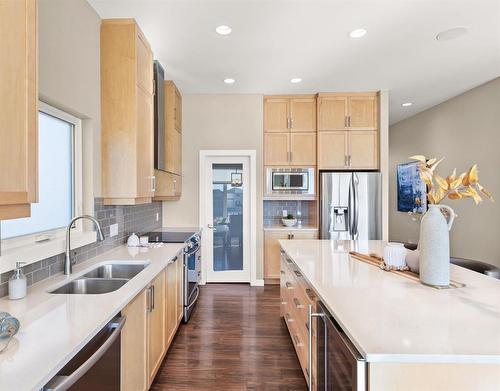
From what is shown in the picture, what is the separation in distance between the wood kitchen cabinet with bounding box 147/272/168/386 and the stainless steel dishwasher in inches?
21.5

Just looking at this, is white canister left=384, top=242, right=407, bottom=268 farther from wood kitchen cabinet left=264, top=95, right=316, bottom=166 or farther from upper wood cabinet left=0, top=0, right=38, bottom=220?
wood kitchen cabinet left=264, top=95, right=316, bottom=166

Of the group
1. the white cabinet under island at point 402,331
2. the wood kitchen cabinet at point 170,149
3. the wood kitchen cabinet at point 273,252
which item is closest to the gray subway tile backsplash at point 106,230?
the wood kitchen cabinet at point 170,149

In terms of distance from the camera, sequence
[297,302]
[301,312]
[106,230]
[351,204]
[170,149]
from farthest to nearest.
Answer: [351,204] < [170,149] < [106,230] < [297,302] < [301,312]

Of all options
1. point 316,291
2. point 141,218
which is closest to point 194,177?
point 141,218

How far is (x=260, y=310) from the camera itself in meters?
3.56

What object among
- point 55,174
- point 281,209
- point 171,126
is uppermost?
point 171,126

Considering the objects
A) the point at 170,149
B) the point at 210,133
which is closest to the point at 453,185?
the point at 170,149

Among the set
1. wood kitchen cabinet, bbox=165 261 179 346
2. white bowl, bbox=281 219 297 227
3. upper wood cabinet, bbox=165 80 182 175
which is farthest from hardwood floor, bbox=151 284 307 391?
upper wood cabinet, bbox=165 80 182 175

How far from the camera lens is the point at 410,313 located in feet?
4.04

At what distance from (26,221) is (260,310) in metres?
2.59

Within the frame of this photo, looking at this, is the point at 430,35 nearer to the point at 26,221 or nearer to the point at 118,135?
the point at 118,135

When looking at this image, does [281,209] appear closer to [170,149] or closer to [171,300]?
[170,149]

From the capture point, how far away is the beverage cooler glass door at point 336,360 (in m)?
1.00

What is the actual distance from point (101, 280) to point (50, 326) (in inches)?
29.5
